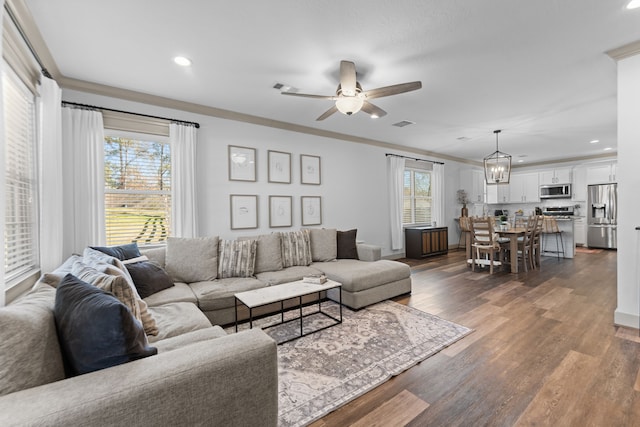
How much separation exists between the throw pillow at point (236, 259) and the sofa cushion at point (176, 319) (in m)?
0.90

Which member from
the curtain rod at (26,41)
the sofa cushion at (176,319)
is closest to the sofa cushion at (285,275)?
the sofa cushion at (176,319)

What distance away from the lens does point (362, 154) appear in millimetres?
5719

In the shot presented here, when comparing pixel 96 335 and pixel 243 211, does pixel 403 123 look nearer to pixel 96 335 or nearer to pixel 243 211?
pixel 243 211

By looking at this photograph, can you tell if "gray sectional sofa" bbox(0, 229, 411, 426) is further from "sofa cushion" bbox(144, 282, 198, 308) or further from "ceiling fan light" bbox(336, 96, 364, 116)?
"ceiling fan light" bbox(336, 96, 364, 116)

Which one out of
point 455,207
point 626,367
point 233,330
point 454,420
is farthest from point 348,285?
point 455,207

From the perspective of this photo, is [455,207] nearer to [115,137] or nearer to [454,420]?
[454,420]

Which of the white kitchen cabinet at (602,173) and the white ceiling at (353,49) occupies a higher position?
the white ceiling at (353,49)

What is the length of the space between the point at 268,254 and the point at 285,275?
0.45 m

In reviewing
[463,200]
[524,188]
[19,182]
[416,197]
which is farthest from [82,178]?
[524,188]

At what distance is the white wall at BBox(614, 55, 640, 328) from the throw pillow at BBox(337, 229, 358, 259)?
2906 millimetres

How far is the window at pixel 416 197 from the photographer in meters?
6.82

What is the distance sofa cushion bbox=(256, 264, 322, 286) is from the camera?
3250 mm

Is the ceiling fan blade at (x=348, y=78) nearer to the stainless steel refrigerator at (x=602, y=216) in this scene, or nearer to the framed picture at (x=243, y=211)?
the framed picture at (x=243, y=211)

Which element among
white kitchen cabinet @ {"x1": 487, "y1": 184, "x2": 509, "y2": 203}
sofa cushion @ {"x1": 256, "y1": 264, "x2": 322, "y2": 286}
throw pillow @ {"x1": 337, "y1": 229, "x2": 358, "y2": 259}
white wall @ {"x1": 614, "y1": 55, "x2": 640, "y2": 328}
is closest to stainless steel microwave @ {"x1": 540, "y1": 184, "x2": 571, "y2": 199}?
white kitchen cabinet @ {"x1": 487, "y1": 184, "x2": 509, "y2": 203}
